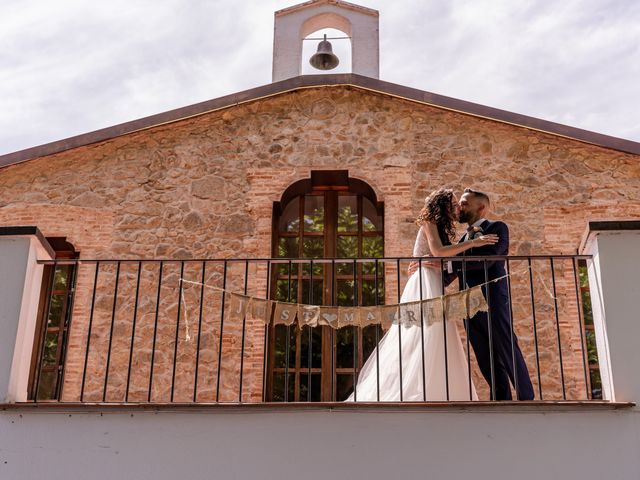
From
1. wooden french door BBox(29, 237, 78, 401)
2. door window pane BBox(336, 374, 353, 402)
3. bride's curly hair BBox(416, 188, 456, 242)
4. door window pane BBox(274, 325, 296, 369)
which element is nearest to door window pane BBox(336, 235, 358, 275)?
door window pane BBox(274, 325, 296, 369)

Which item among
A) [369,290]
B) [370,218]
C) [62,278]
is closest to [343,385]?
[369,290]

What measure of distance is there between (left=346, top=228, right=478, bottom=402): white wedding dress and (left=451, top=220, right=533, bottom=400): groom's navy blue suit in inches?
7.1

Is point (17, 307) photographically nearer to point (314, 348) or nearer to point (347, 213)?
point (314, 348)

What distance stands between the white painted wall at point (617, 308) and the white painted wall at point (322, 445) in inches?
9.6

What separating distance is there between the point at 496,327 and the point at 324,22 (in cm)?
586

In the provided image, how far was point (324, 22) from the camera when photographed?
10953mm

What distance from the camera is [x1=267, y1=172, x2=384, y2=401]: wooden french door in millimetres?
8453

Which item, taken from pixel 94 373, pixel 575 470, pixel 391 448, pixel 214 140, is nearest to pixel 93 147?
pixel 214 140

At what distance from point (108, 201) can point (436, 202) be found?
13.4 ft

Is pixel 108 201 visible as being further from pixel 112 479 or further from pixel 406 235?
pixel 112 479

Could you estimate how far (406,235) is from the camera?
8891mm

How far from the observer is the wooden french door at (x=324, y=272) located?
845cm

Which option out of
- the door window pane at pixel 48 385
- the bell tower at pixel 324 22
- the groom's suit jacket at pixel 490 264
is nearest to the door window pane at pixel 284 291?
the door window pane at pixel 48 385

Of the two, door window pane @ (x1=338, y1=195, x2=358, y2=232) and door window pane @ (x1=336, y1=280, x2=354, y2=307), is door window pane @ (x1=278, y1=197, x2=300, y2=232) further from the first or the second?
door window pane @ (x1=336, y1=280, x2=354, y2=307)
